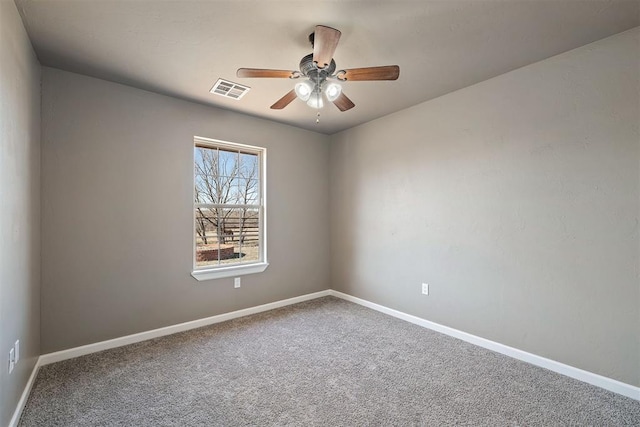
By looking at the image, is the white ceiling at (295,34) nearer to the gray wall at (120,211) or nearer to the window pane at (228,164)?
the gray wall at (120,211)

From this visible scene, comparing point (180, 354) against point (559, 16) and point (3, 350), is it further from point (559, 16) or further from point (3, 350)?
point (559, 16)

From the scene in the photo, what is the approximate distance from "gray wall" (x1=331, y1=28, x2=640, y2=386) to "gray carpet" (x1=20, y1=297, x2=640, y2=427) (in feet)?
1.21

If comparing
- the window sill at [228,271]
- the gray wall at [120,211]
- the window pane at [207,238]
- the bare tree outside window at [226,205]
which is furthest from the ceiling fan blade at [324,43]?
the window sill at [228,271]

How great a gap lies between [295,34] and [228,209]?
2.17 metres

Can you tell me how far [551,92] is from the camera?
7.64 feet

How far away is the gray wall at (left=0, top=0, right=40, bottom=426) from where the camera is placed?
156 centimetres

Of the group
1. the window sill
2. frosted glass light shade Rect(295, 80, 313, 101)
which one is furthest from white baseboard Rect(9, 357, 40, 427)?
frosted glass light shade Rect(295, 80, 313, 101)

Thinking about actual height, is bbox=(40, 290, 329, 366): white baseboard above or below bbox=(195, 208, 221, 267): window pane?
below

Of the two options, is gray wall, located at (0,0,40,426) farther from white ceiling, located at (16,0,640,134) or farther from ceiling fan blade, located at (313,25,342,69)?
ceiling fan blade, located at (313,25,342,69)

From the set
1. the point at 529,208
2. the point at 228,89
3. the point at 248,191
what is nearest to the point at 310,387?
the point at 529,208

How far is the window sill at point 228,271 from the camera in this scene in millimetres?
3215

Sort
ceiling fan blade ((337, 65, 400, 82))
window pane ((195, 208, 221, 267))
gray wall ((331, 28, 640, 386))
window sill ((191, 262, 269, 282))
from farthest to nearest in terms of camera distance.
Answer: window pane ((195, 208, 221, 267)) < window sill ((191, 262, 269, 282)) < gray wall ((331, 28, 640, 386)) < ceiling fan blade ((337, 65, 400, 82))

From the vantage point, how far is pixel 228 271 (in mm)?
3434

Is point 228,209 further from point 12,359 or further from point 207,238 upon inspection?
point 12,359
